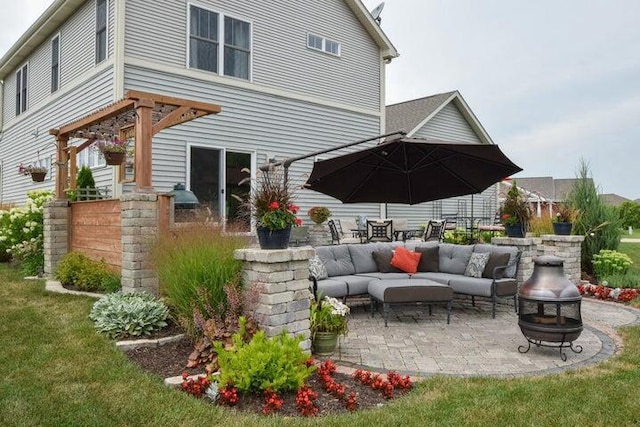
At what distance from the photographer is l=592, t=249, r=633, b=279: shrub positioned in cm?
1005

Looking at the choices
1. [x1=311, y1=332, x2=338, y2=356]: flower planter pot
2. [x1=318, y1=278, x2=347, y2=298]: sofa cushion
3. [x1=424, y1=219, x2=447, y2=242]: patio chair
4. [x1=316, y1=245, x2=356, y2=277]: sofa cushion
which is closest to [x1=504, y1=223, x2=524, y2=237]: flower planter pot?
[x1=316, y1=245, x2=356, y2=277]: sofa cushion

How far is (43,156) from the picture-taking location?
13758mm

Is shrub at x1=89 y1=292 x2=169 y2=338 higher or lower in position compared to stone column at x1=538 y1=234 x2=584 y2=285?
lower

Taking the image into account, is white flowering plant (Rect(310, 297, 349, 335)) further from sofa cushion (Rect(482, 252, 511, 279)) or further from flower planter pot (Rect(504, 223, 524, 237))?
flower planter pot (Rect(504, 223, 524, 237))

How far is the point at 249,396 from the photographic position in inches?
150

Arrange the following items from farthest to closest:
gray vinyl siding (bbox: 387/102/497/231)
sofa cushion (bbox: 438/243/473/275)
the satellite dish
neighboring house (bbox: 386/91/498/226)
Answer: neighboring house (bbox: 386/91/498/226) < gray vinyl siding (bbox: 387/102/497/231) < the satellite dish < sofa cushion (bbox: 438/243/473/275)

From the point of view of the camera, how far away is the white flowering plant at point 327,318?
16.3 feet

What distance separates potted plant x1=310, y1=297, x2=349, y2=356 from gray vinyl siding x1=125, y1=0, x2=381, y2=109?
7.54 meters

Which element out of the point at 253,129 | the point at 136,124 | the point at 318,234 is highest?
the point at 253,129

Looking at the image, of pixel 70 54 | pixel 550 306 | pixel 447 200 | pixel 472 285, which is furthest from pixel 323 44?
pixel 550 306

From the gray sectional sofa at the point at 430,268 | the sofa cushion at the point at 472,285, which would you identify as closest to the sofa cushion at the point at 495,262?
the gray sectional sofa at the point at 430,268

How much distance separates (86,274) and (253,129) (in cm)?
571

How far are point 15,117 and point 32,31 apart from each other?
4138 mm

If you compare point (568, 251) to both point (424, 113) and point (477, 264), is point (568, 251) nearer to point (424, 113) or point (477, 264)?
point (477, 264)
